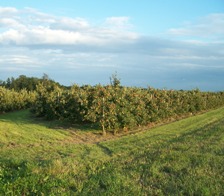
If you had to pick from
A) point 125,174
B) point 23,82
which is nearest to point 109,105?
point 125,174

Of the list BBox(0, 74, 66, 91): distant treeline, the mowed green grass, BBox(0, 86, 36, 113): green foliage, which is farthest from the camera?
BBox(0, 74, 66, 91): distant treeline

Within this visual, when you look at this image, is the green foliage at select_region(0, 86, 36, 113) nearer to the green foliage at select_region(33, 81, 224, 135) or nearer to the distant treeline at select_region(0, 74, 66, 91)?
the green foliage at select_region(33, 81, 224, 135)

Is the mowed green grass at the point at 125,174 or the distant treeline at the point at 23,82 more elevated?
the distant treeline at the point at 23,82

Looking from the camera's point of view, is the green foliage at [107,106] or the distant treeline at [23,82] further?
the distant treeline at [23,82]

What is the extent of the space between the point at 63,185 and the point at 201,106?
32.1 metres

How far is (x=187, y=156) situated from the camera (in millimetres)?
9062

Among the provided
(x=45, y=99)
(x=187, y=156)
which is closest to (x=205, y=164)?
(x=187, y=156)

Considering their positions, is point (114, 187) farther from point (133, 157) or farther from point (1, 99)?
point (1, 99)

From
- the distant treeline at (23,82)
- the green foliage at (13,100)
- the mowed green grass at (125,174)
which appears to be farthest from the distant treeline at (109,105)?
the distant treeline at (23,82)

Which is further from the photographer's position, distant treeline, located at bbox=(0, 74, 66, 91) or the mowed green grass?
distant treeline, located at bbox=(0, 74, 66, 91)

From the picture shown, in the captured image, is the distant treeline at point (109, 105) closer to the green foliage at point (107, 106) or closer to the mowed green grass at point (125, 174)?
the green foliage at point (107, 106)

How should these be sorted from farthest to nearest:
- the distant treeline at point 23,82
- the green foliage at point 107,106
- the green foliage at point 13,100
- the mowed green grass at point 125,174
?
the distant treeline at point 23,82 → the green foliage at point 13,100 → the green foliage at point 107,106 → the mowed green grass at point 125,174

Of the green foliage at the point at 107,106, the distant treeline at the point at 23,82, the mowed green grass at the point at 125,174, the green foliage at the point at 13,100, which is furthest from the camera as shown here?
the distant treeline at the point at 23,82

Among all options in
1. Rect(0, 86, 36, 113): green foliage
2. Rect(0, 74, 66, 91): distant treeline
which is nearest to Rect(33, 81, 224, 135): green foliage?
Rect(0, 86, 36, 113): green foliage
